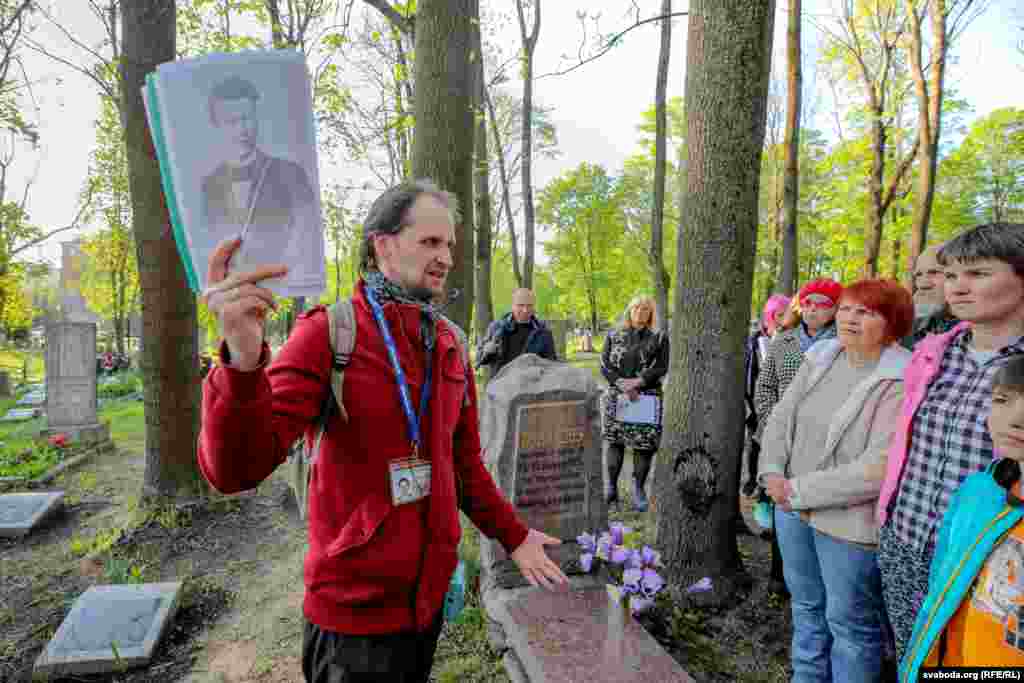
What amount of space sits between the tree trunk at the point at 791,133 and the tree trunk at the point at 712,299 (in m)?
6.11

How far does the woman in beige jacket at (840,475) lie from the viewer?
7.60 feet

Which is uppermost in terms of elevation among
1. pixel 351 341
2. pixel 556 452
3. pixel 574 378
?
pixel 351 341

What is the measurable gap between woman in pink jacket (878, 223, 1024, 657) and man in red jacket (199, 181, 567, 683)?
166 centimetres

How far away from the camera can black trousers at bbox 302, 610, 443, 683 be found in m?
1.35

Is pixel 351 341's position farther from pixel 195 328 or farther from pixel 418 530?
pixel 195 328

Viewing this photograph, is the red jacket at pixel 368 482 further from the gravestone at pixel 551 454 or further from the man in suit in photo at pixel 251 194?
the gravestone at pixel 551 454

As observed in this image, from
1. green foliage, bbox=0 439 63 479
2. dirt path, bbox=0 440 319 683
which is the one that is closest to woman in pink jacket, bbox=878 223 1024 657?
dirt path, bbox=0 440 319 683

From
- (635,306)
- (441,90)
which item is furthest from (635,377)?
(441,90)

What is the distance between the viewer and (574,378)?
12.6 feet

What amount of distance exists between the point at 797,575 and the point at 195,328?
5.13 meters

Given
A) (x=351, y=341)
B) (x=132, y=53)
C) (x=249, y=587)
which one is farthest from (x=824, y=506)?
(x=132, y=53)

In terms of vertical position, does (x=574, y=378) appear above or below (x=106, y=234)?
below

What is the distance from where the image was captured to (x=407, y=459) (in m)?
1.37

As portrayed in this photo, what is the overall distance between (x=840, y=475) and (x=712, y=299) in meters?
1.50
